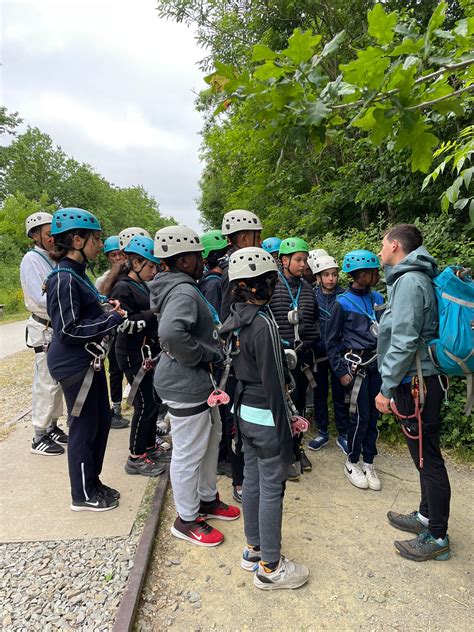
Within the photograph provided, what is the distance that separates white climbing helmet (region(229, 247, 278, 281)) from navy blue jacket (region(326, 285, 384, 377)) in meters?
1.55

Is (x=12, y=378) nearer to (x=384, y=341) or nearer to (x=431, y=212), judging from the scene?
(x=384, y=341)

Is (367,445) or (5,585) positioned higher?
(367,445)

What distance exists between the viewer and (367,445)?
3789 mm

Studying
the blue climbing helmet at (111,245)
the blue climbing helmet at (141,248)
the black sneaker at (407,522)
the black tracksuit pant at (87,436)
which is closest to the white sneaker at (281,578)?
the black sneaker at (407,522)

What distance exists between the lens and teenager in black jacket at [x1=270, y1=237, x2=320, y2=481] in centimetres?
371

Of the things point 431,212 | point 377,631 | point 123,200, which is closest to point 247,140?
point 431,212

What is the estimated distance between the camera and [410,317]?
2.47 metres

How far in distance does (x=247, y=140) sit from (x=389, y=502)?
11.3 m

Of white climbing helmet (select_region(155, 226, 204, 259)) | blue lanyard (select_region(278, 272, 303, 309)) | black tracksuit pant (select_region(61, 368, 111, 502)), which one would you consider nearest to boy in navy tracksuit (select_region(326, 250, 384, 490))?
blue lanyard (select_region(278, 272, 303, 309))

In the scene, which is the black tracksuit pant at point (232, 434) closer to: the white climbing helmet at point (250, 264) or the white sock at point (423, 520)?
the white climbing helmet at point (250, 264)

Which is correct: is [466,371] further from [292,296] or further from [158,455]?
[158,455]

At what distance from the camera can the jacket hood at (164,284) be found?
2.73 meters

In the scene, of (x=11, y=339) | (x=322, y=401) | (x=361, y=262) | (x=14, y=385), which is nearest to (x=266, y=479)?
(x=361, y=262)

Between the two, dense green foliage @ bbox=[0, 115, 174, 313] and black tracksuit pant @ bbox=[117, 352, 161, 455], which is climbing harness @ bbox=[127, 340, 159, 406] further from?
dense green foliage @ bbox=[0, 115, 174, 313]
